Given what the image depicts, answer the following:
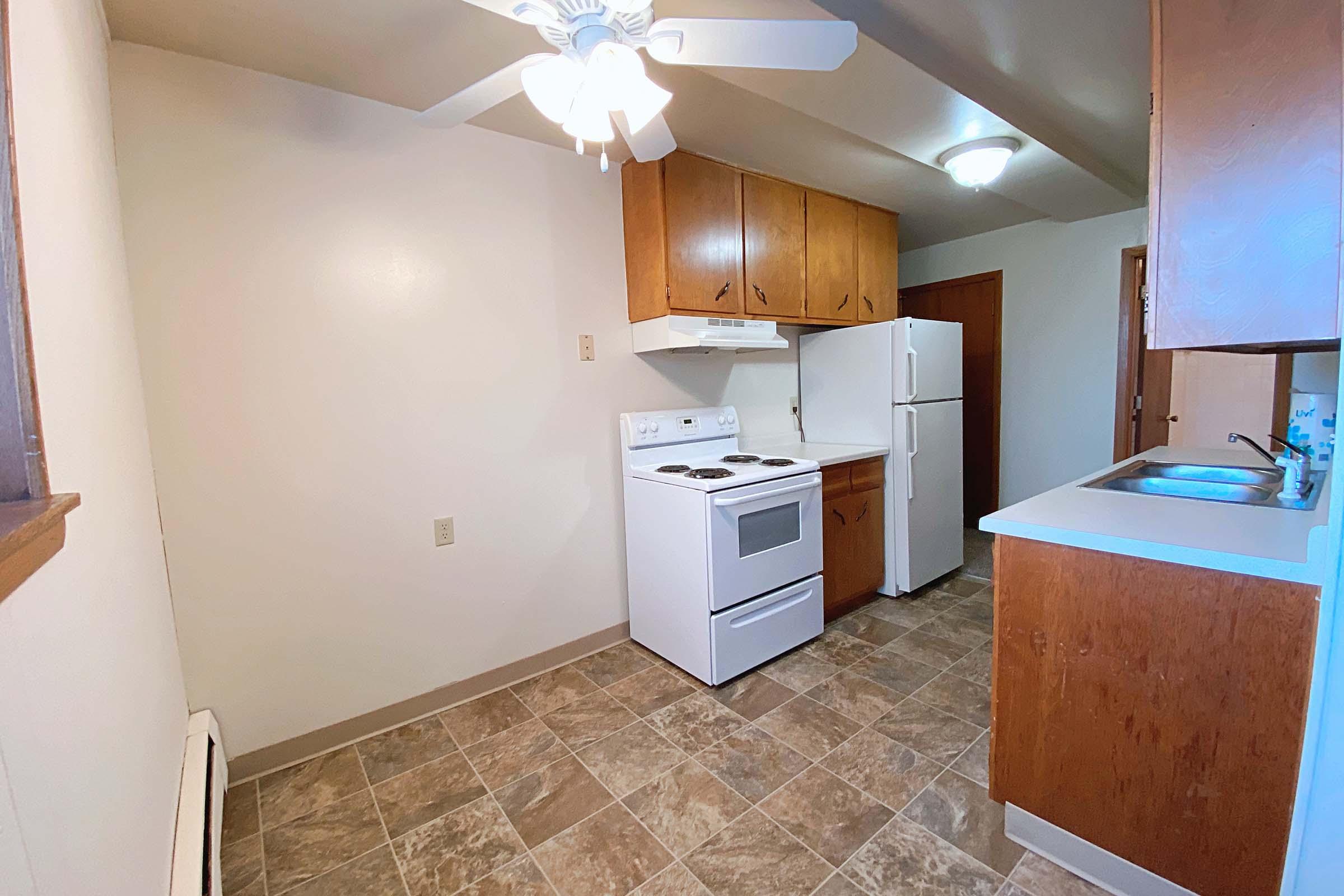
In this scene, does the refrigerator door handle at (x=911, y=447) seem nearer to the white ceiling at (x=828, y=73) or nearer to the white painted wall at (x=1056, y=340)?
the white ceiling at (x=828, y=73)

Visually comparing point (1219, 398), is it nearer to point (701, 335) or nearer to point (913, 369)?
point (913, 369)

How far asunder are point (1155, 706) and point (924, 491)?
78.3 inches

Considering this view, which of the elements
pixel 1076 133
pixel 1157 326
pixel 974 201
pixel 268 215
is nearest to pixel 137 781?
pixel 268 215

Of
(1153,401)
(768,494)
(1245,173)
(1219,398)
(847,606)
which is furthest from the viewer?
(1219,398)

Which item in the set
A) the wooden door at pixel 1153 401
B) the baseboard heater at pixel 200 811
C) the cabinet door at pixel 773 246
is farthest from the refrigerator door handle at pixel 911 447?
the baseboard heater at pixel 200 811

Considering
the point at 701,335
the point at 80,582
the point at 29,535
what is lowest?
the point at 80,582

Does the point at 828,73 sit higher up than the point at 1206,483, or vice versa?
the point at 828,73

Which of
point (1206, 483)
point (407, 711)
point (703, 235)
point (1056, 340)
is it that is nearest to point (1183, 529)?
point (1206, 483)

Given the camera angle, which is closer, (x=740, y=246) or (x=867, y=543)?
(x=740, y=246)

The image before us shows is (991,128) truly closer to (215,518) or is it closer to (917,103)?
(917,103)

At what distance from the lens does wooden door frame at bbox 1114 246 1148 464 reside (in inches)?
132

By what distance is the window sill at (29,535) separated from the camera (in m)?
0.50

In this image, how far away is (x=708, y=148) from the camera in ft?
7.98

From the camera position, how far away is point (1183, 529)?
122 centimetres
